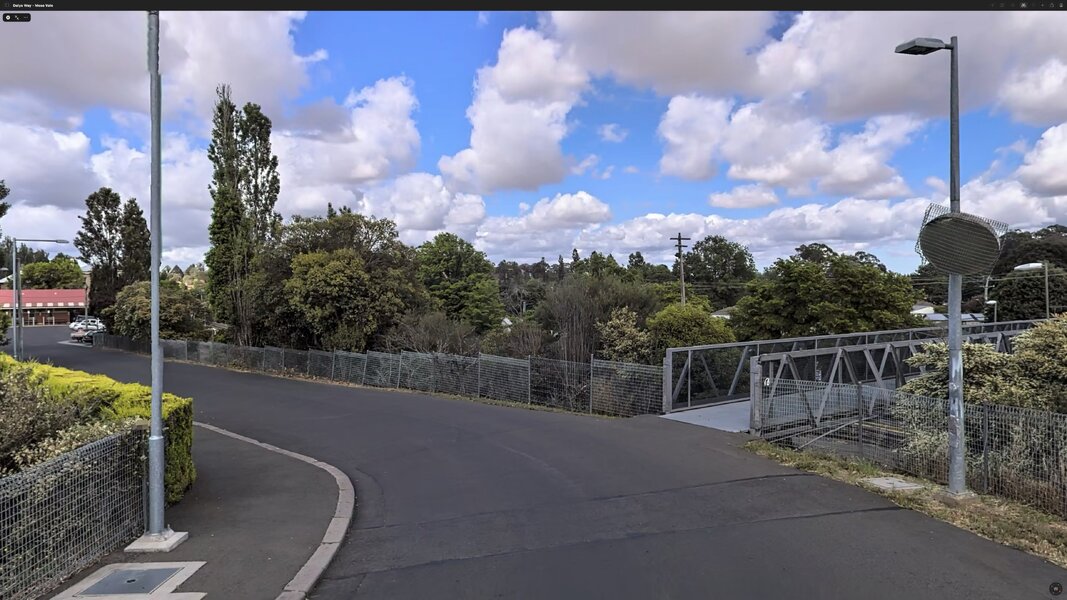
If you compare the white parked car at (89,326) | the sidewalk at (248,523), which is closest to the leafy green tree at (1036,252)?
the sidewalk at (248,523)

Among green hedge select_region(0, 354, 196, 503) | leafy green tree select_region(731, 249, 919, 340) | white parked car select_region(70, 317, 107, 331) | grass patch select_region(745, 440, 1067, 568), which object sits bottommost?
grass patch select_region(745, 440, 1067, 568)

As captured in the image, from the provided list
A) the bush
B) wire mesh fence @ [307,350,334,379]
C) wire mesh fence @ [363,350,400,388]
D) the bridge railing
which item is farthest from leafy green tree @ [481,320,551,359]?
the bush

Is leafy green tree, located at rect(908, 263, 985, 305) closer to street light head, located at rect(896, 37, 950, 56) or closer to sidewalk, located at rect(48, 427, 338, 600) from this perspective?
street light head, located at rect(896, 37, 950, 56)

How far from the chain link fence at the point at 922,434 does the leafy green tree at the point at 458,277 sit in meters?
40.4

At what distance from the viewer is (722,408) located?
13.6 metres

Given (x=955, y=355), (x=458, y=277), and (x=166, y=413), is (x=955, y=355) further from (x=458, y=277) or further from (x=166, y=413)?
(x=458, y=277)

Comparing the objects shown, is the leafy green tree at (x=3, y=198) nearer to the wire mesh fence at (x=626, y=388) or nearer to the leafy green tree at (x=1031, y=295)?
the wire mesh fence at (x=626, y=388)

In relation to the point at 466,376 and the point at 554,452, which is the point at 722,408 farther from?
the point at 466,376

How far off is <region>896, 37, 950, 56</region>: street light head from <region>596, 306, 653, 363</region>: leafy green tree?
41.9 feet

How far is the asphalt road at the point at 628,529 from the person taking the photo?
16.1 ft

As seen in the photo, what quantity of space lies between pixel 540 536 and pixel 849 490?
398cm

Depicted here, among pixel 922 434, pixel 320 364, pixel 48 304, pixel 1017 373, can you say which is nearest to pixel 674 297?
pixel 320 364

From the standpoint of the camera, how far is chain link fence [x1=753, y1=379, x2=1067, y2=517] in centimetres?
679

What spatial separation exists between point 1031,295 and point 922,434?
61858 mm
